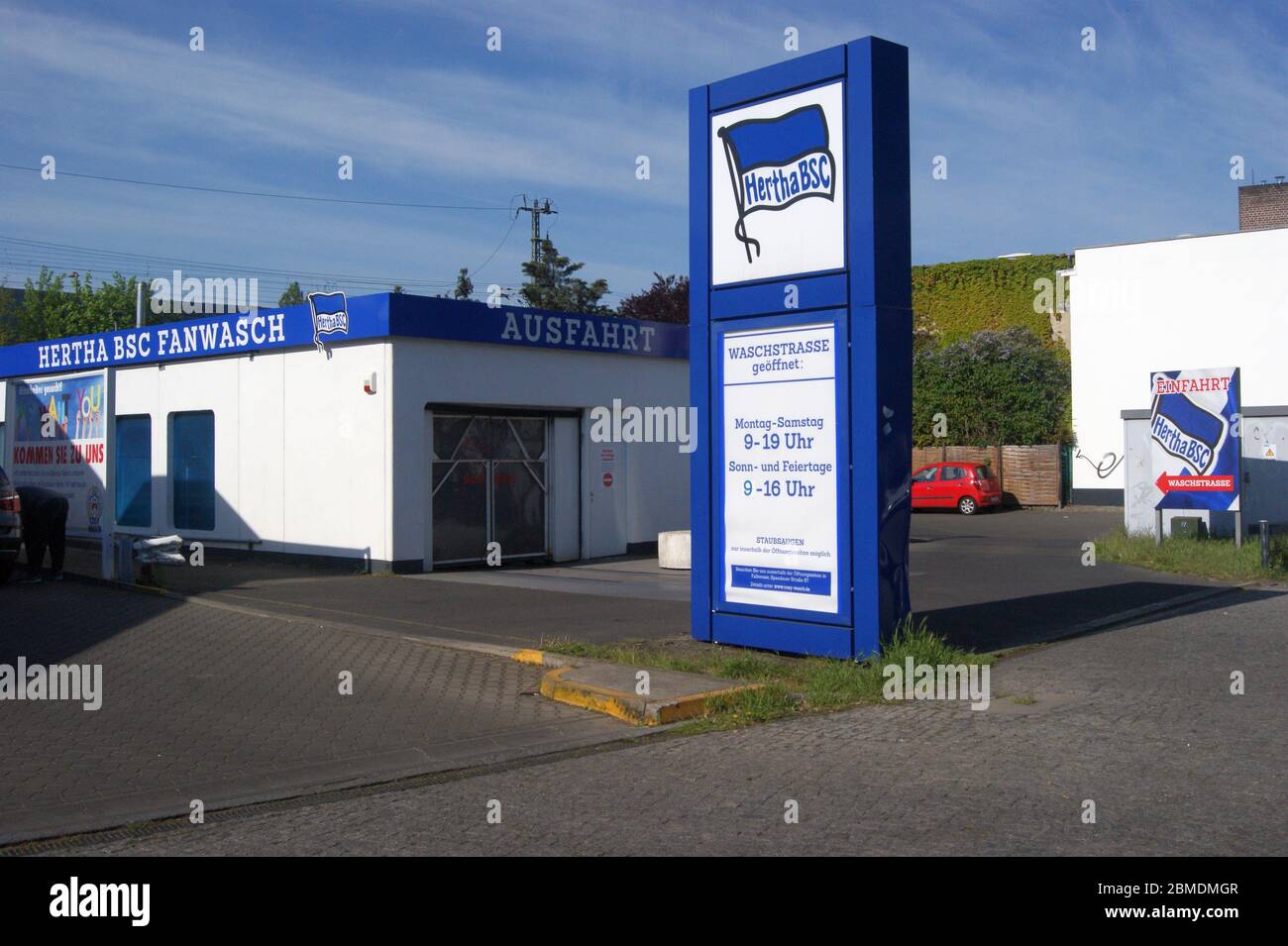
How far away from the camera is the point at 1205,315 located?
36.0 meters

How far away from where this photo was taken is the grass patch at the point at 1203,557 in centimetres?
1775

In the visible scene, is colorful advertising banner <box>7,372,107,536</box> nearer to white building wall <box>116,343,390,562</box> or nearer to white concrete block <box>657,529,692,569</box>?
white building wall <box>116,343,390,562</box>

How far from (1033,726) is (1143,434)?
629 inches

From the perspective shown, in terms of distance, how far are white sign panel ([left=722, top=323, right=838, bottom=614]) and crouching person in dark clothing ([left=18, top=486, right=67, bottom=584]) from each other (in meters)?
10.2

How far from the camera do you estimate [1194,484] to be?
20047 millimetres

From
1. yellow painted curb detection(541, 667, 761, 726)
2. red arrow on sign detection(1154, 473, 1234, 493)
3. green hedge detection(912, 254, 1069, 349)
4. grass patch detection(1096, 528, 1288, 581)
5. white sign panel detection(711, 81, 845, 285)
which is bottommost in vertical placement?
yellow painted curb detection(541, 667, 761, 726)

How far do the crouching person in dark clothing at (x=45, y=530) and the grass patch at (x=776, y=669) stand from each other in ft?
28.7

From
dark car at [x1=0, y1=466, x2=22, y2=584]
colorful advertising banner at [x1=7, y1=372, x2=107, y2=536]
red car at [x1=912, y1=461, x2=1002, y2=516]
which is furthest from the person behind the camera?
red car at [x1=912, y1=461, x2=1002, y2=516]

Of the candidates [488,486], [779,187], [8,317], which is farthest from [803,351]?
[8,317]

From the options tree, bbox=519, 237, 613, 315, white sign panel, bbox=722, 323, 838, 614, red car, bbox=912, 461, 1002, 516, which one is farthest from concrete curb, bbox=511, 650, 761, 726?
tree, bbox=519, 237, 613, 315

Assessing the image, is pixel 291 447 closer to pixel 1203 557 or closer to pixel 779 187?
pixel 779 187

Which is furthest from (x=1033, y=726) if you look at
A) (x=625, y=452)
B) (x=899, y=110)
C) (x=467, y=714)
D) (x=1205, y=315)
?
(x=1205, y=315)

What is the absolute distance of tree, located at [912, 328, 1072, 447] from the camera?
39.0 m

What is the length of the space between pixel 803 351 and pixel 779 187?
145 cm
